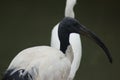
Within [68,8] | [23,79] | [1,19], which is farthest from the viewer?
[1,19]

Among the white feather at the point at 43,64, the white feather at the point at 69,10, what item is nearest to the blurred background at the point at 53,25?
the white feather at the point at 69,10

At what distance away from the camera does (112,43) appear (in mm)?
4504

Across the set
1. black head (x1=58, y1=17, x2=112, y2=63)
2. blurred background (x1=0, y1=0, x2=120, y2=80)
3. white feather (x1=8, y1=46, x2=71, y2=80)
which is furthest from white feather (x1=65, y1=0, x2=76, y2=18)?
blurred background (x1=0, y1=0, x2=120, y2=80)

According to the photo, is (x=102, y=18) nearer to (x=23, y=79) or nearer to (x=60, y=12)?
(x=60, y=12)

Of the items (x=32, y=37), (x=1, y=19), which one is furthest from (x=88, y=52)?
(x=1, y=19)

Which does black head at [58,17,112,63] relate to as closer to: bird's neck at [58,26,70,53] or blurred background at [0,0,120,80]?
bird's neck at [58,26,70,53]

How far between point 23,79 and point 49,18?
2.16 metres

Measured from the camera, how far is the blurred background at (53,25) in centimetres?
438

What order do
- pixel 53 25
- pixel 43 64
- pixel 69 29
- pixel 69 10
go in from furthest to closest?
pixel 53 25 < pixel 69 10 < pixel 69 29 < pixel 43 64

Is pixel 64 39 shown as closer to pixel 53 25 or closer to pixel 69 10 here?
pixel 69 10

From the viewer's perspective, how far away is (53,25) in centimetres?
442

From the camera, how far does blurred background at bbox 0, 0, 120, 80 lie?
438 centimetres

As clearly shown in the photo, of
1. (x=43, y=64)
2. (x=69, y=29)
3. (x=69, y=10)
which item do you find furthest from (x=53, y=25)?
(x=43, y=64)

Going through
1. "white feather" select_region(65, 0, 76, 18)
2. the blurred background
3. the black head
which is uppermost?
"white feather" select_region(65, 0, 76, 18)
